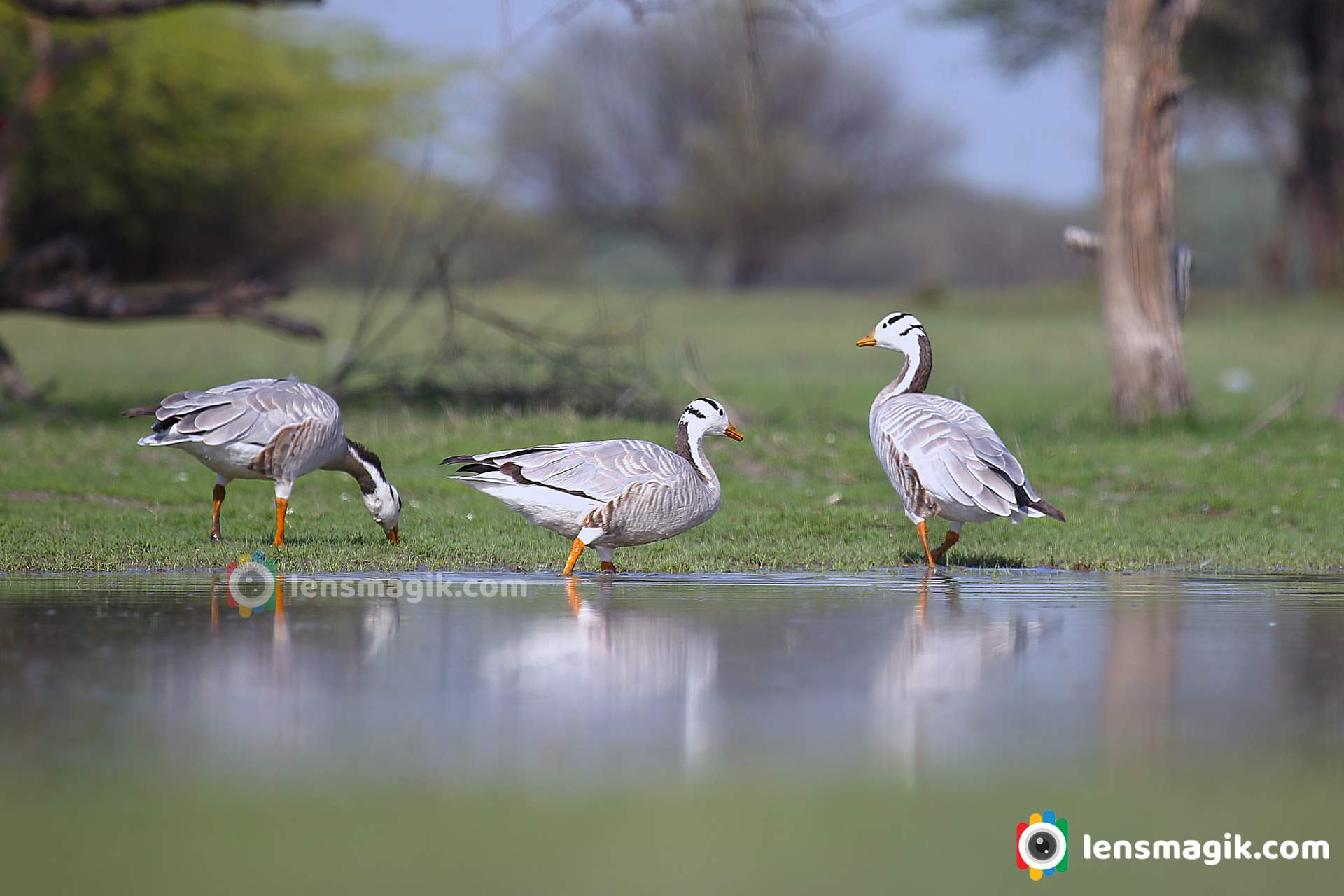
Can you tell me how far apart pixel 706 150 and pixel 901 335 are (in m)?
53.5

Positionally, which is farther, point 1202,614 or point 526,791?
point 1202,614

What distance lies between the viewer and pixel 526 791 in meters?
4.12

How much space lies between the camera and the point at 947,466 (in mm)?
8070

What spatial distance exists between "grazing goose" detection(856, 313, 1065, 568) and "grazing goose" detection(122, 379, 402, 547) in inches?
113

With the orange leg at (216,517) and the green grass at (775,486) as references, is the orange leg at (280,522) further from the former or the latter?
the orange leg at (216,517)

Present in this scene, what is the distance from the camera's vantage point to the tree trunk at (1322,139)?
3697 centimetres

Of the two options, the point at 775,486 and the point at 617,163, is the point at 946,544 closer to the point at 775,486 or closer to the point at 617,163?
the point at 775,486

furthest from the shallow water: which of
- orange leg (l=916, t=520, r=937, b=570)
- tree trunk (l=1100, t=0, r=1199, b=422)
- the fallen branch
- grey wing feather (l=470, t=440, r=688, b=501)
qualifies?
the fallen branch

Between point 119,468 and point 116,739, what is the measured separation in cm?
→ 740

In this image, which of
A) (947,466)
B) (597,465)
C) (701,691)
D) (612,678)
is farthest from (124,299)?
(701,691)

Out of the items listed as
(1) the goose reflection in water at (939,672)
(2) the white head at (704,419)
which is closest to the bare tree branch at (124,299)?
(2) the white head at (704,419)

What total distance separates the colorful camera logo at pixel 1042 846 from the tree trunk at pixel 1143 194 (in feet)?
36.2

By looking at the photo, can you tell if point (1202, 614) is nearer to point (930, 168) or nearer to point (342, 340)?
point (342, 340)

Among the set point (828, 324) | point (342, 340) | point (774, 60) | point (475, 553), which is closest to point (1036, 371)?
point (828, 324)
